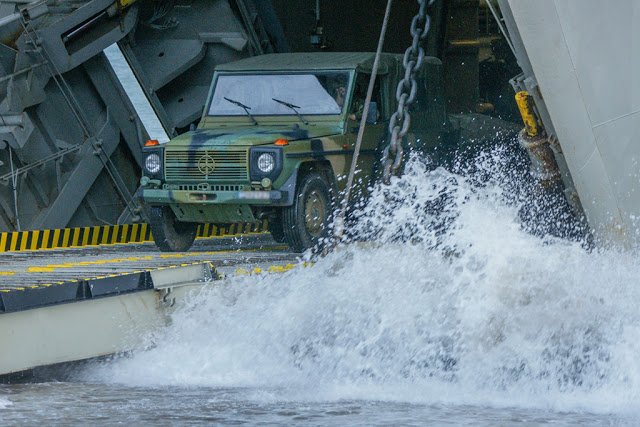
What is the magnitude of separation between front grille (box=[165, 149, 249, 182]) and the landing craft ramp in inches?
26.7

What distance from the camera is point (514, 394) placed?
22.4 ft

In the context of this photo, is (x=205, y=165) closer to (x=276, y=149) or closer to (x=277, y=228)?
(x=276, y=149)

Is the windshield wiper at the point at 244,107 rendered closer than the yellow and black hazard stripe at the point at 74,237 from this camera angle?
No

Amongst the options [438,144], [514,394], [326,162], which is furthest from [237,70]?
[514,394]

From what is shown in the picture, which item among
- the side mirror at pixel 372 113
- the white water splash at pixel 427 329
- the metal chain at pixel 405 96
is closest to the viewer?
the white water splash at pixel 427 329

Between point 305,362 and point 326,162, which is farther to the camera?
point 326,162

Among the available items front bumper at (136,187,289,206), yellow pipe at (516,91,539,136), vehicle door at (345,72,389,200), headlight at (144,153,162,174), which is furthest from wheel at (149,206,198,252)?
yellow pipe at (516,91,539,136)

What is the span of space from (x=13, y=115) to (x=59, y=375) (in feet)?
15.3

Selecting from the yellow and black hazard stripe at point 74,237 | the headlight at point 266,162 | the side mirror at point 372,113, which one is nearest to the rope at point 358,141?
the side mirror at point 372,113

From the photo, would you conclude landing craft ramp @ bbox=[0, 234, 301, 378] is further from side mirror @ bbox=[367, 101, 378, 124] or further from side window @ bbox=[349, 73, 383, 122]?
side window @ bbox=[349, 73, 383, 122]

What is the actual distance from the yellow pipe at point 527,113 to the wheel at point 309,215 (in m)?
2.00

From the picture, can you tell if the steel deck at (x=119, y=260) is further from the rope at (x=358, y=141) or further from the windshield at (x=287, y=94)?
the windshield at (x=287, y=94)

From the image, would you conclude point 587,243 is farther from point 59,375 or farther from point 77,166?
point 77,166

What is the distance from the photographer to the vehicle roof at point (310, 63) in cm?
1031
